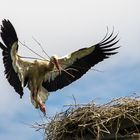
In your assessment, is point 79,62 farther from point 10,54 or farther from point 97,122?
point 97,122

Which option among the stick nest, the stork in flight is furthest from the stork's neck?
the stick nest

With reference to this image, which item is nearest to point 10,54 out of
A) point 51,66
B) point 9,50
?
point 9,50

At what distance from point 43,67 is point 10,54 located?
572 mm

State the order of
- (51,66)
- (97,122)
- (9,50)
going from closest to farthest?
(97,122), (9,50), (51,66)

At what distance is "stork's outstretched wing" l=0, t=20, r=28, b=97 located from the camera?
8703 mm

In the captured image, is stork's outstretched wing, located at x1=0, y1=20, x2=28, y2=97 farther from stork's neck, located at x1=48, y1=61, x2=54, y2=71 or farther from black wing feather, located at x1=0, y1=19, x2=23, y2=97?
stork's neck, located at x1=48, y1=61, x2=54, y2=71

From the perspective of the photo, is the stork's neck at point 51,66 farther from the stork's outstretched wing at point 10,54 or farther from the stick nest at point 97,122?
the stick nest at point 97,122

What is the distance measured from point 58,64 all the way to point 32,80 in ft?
1.75

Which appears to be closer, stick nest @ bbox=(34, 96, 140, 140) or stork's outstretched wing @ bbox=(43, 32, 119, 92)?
stick nest @ bbox=(34, 96, 140, 140)

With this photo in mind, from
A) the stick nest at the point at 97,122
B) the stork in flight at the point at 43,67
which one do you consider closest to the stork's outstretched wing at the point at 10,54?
the stork in flight at the point at 43,67

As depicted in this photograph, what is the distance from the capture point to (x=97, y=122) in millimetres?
6273

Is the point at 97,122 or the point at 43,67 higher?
the point at 43,67

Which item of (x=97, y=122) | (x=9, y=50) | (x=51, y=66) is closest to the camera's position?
(x=97, y=122)

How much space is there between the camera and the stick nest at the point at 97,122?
6.12m
